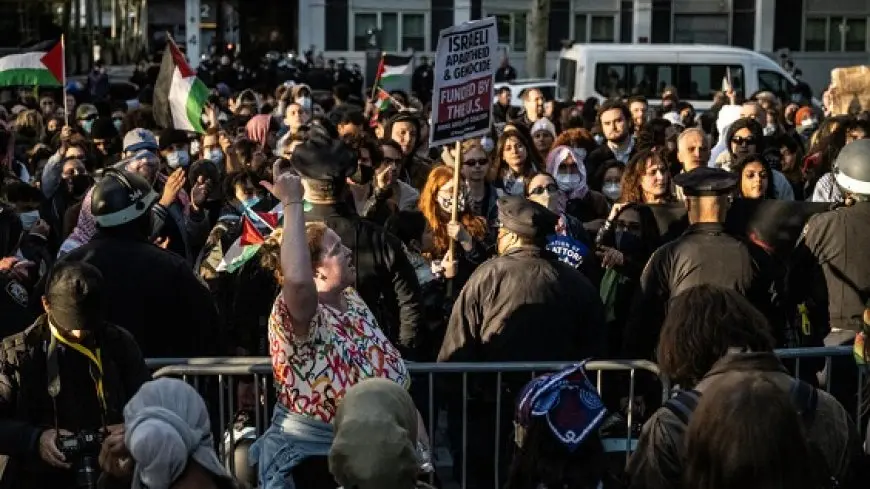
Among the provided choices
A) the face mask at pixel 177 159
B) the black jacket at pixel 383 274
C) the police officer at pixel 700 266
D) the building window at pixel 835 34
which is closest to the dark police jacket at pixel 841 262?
the police officer at pixel 700 266

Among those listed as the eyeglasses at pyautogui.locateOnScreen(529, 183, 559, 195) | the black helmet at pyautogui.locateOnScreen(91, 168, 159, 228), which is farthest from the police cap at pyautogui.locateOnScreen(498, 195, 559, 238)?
the black helmet at pyautogui.locateOnScreen(91, 168, 159, 228)

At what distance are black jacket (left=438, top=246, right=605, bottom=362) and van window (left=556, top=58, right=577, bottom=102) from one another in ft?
77.6

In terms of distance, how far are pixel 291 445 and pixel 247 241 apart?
264 cm

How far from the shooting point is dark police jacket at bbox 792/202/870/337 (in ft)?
25.2

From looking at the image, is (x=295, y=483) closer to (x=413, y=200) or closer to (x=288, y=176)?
(x=288, y=176)

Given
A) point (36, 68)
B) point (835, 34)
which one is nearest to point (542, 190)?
point (36, 68)

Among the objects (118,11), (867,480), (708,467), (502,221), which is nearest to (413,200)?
(502,221)

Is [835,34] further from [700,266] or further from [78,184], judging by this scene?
[700,266]

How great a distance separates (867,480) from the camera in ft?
15.9

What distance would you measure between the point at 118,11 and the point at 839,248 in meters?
43.1

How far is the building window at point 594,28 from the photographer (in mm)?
50812

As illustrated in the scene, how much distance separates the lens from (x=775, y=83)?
30250mm

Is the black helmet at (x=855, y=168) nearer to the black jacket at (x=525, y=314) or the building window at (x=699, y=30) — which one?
the black jacket at (x=525, y=314)

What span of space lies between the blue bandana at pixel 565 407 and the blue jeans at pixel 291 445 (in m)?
1.02
